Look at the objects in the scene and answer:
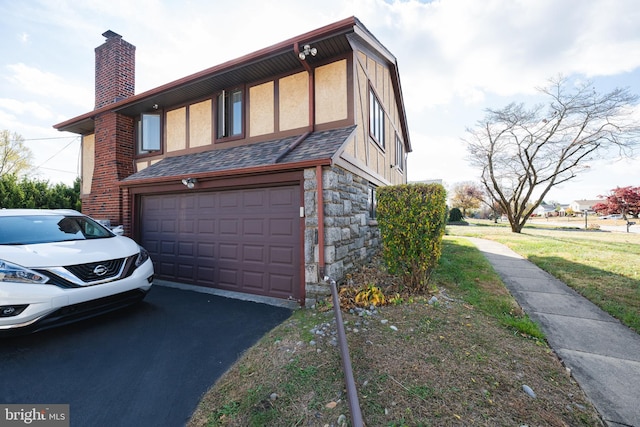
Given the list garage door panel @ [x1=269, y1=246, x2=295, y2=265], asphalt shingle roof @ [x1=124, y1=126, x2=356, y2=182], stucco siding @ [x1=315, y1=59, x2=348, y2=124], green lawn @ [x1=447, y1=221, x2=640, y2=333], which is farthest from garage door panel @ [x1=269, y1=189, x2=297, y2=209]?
green lawn @ [x1=447, y1=221, x2=640, y2=333]

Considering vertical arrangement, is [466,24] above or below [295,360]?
above

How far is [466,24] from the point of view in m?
6.38

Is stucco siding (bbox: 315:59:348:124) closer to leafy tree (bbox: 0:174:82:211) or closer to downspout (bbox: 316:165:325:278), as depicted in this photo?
downspout (bbox: 316:165:325:278)

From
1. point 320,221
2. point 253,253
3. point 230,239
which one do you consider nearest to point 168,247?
point 230,239

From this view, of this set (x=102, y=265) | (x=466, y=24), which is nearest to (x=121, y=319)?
(x=102, y=265)

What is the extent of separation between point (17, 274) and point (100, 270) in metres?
0.75

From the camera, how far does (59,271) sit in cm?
319

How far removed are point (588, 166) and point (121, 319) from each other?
23.2 m

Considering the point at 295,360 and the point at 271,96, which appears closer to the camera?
the point at 295,360

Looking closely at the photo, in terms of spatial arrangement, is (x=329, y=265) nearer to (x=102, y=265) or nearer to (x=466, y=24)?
(x=102, y=265)

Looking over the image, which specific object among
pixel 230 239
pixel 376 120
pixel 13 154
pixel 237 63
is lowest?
pixel 230 239

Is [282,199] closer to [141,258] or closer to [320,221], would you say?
[320,221]

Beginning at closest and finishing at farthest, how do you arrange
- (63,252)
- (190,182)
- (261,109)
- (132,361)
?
(132,361) → (63,252) → (190,182) → (261,109)

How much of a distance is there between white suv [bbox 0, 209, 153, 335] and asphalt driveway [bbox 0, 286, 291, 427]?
394mm
